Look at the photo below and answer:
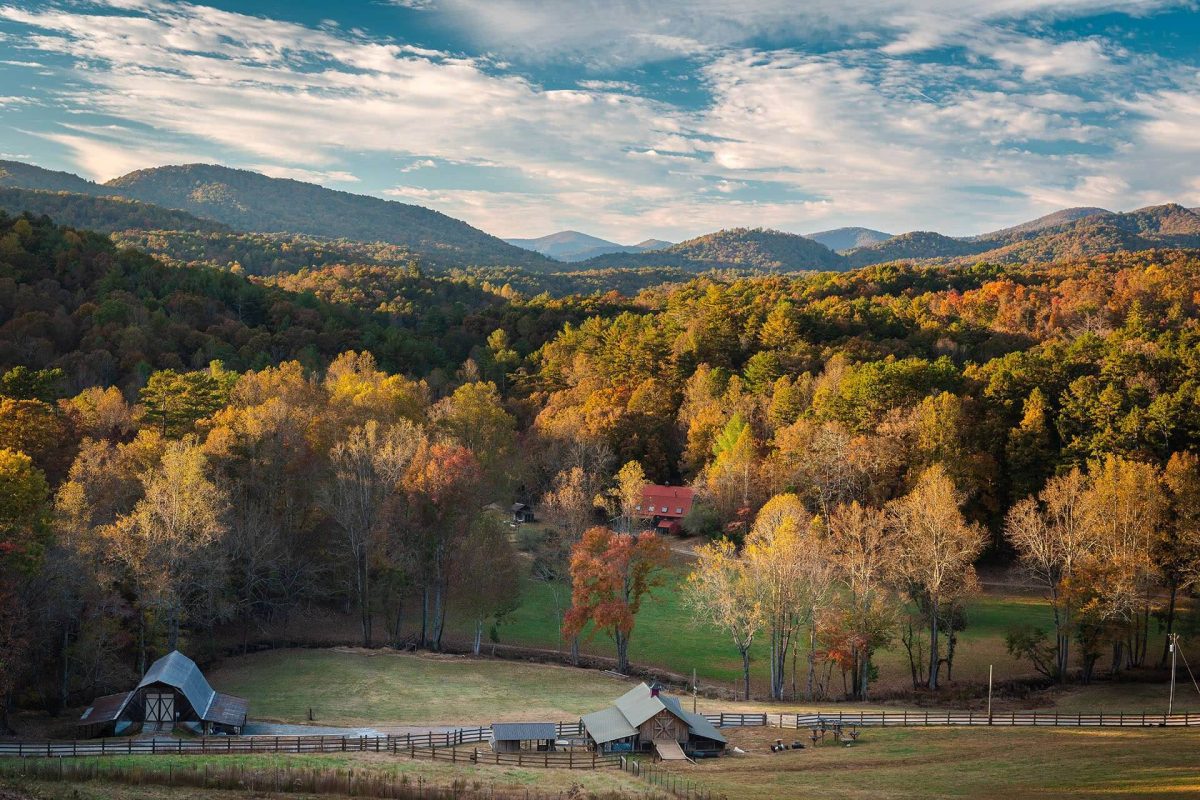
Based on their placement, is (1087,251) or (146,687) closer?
(146,687)

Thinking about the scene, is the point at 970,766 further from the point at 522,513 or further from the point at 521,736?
the point at 522,513

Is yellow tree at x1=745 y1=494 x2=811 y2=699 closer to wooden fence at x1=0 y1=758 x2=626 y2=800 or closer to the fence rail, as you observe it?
the fence rail

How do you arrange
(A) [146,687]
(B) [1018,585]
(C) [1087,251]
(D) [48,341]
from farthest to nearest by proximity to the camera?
(C) [1087,251] → (D) [48,341] → (B) [1018,585] → (A) [146,687]

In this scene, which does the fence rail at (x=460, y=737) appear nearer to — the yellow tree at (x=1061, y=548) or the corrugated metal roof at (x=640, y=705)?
the corrugated metal roof at (x=640, y=705)

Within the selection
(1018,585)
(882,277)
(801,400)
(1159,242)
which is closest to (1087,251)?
(1159,242)

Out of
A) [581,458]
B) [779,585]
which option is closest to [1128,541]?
[779,585]

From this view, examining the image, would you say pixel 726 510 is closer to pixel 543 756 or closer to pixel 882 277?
pixel 543 756
